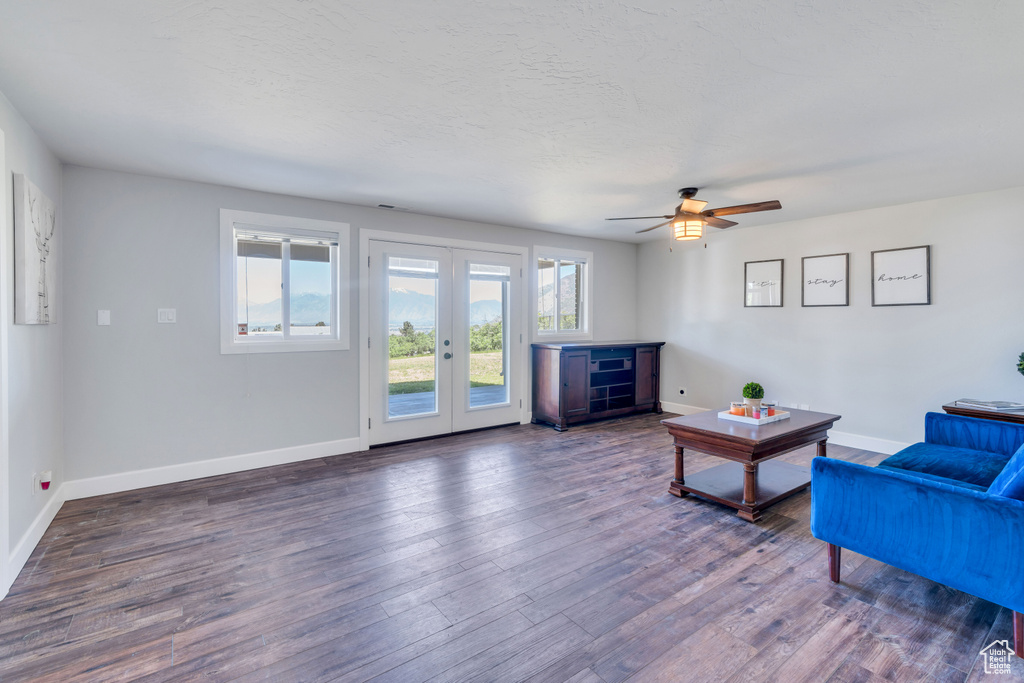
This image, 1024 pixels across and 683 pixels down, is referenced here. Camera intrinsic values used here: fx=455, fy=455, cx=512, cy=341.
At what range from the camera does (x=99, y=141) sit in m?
2.91

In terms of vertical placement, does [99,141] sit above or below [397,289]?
above

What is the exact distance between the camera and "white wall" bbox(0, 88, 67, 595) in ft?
7.66

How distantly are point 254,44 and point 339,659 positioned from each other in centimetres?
252

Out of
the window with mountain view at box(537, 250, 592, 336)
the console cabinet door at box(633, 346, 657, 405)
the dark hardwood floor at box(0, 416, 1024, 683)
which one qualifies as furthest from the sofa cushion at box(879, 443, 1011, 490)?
the window with mountain view at box(537, 250, 592, 336)

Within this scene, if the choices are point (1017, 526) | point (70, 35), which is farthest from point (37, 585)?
point (1017, 526)

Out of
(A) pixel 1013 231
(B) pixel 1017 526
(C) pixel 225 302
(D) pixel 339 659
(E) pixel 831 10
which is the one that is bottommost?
(D) pixel 339 659

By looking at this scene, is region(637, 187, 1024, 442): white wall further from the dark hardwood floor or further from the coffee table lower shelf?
the dark hardwood floor

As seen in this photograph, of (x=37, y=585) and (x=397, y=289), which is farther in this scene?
(x=397, y=289)

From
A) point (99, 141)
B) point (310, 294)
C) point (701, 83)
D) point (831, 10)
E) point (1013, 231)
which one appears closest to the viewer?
point (831, 10)

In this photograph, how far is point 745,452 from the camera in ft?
10.1

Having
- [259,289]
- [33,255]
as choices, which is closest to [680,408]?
[259,289]

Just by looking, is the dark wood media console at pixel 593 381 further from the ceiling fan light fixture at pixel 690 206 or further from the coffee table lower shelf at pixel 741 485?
the ceiling fan light fixture at pixel 690 206

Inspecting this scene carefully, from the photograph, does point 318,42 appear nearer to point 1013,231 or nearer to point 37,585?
point 37,585

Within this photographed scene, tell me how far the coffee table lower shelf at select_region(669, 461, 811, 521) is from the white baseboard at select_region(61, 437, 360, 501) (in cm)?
319
